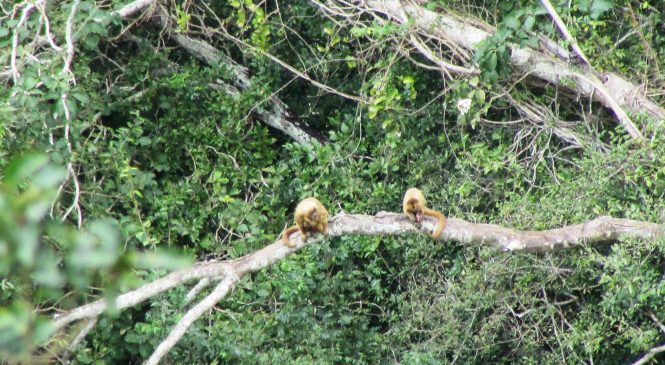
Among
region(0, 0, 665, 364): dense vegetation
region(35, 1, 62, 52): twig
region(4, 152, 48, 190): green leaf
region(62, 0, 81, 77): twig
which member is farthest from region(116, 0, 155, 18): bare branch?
region(4, 152, 48, 190): green leaf

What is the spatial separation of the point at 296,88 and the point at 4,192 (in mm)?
8572

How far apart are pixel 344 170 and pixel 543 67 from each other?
189 cm

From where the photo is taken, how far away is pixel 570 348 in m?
7.75

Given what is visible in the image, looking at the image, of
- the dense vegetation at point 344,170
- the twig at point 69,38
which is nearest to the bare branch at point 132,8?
the dense vegetation at point 344,170

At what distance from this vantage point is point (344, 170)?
8.98m

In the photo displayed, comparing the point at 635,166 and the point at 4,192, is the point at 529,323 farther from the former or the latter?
the point at 4,192

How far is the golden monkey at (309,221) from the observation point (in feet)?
20.0

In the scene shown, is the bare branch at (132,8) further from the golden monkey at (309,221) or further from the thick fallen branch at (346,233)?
the thick fallen branch at (346,233)

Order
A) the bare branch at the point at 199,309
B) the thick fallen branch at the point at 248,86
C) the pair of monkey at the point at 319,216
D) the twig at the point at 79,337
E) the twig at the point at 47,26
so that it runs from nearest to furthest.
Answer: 1. the bare branch at the point at 199,309
2. the twig at the point at 79,337
3. the pair of monkey at the point at 319,216
4. the twig at the point at 47,26
5. the thick fallen branch at the point at 248,86

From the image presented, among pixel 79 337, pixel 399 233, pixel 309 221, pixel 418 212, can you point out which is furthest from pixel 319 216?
pixel 79 337

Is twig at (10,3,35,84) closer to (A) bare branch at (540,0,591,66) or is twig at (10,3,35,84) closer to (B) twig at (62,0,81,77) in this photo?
(B) twig at (62,0,81,77)

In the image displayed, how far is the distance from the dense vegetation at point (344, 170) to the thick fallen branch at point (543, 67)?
16 centimetres

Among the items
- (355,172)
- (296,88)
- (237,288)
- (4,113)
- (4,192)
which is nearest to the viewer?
(4,192)

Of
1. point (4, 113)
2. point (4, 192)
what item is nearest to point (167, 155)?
point (4, 113)
